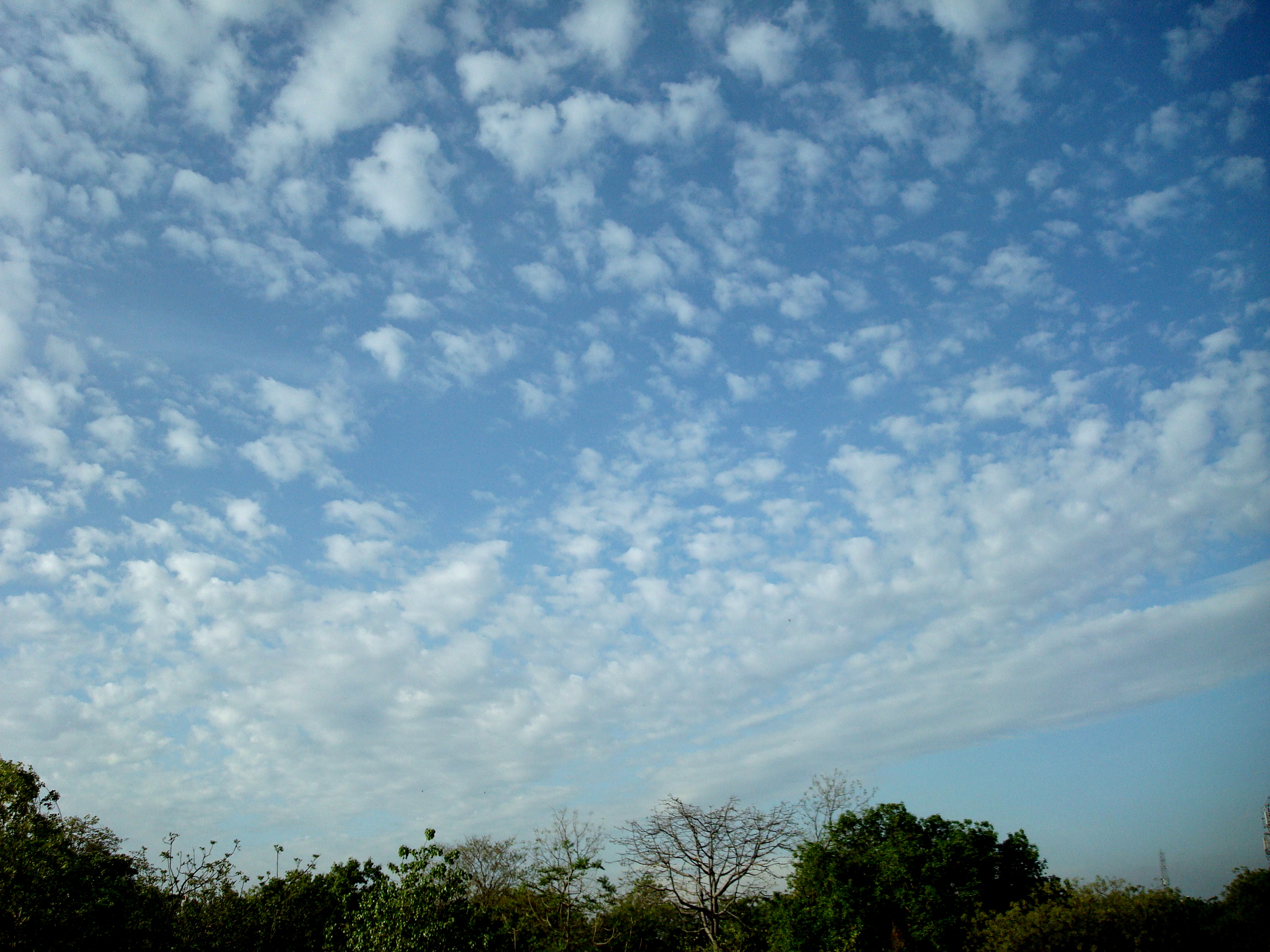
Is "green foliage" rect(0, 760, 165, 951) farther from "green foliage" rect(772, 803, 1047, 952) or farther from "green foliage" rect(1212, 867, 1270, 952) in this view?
"green foliage" rect(1212, 867, 1270, 952)

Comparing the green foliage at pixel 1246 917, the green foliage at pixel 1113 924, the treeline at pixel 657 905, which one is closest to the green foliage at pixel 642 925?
the treeline at pixel 657 905

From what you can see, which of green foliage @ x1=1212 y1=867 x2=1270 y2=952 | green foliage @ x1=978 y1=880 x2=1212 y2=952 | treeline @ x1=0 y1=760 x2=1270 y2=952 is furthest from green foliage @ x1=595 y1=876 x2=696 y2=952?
green foliage @ x1=1212 y1=867 x2=1270 y2=952

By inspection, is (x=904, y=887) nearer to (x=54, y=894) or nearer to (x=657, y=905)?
Answer: (x=657, y=905)

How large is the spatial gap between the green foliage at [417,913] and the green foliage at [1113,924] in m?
16.4

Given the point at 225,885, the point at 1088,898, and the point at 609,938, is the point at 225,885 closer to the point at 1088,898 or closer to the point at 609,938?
the point at 609,938

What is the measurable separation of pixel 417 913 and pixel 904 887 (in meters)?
17.8

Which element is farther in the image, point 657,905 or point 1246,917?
point 657,905

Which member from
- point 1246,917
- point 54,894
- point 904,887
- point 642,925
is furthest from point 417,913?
point 1246,917

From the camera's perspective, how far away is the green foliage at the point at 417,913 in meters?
23.4

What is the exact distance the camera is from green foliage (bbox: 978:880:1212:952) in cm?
1869

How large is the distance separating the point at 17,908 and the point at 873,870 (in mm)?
27739

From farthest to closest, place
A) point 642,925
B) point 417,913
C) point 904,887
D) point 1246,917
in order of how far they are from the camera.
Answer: point 642,925 < point 904,887 < point 417,913 < point 1246,917

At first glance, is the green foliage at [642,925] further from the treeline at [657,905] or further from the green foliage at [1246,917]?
the green foliage at [1246,917]

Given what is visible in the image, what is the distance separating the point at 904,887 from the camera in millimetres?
28516
